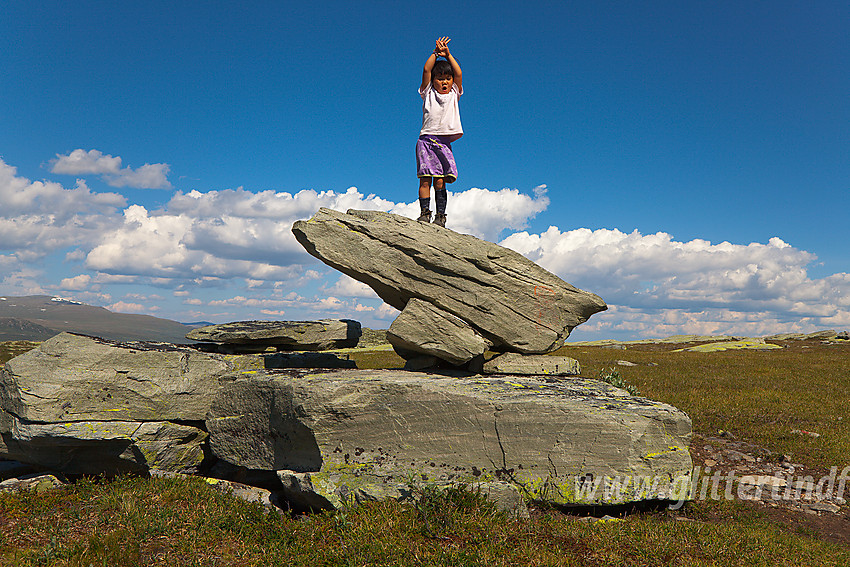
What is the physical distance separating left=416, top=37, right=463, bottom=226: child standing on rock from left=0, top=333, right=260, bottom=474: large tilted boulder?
8.90 metres

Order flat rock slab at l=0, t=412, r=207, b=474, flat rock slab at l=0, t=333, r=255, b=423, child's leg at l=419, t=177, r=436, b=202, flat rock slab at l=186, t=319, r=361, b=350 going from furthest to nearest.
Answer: flat rock slab at l=186, t=319, r=361, b=350, child's leg at l=419, t=177, r=436, b=202, flat rock slab at l=0, t=333, r=255, b=423, flat rock slab at l=0, t=412, r=207, b=474

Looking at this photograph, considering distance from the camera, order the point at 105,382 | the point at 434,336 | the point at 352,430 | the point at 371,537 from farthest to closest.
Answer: the point at 434,336, the point at 105,382, the point at 352,430, the point at 371,537

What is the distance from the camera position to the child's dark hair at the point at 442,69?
1548 cm

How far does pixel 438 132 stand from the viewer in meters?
15.7

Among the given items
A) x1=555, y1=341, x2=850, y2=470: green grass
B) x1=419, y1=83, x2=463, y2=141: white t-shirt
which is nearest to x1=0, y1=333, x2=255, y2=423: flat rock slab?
x1=419, y1=83, x2=463, y2=141: white t-shirt

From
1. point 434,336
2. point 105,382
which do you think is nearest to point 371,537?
point 434,336

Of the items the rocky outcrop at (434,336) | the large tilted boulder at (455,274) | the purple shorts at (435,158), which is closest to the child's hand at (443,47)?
the purple shorts at (435,158)

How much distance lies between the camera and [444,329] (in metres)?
13.6

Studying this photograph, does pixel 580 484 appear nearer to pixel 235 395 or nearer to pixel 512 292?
pixel 512 292

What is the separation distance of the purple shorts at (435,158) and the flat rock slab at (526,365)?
243 inches

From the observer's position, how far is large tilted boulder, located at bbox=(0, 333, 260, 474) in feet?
39.1

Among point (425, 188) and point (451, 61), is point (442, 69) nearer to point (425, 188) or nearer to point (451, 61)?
point (451, 61)

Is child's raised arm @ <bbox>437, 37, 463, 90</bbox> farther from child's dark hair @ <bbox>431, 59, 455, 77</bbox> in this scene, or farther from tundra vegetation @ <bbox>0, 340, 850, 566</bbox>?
tundra vegetation @ <bbox>0, 340, 850, 566</bbox>

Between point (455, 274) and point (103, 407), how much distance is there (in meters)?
10.1
